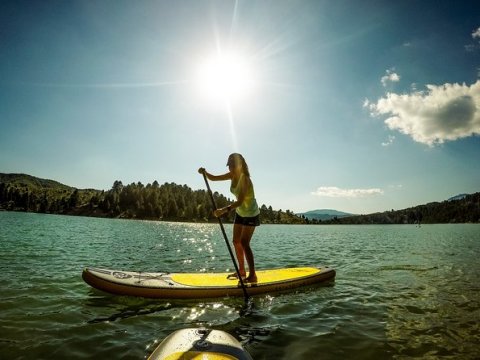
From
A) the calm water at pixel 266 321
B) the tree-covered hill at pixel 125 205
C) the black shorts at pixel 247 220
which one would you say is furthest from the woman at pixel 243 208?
the tree-covered hill at pixel 125 205

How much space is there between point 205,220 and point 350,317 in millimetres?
191343

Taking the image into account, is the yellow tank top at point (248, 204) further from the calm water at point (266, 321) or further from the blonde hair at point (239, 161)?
the calm water at point (266, 321)

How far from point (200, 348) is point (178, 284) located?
15.4 ft

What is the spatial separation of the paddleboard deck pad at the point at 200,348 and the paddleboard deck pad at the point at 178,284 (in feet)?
12.5

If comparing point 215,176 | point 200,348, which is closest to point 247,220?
point 215,176

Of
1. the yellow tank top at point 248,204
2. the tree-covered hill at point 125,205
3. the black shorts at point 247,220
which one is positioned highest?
the tree-covered hill at point 125,205

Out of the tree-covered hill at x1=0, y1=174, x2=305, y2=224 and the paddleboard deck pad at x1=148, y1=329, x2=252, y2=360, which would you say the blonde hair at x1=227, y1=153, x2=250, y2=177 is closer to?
the paddleboard deck pad at x1=148, y1=329, x2=252, y2=360

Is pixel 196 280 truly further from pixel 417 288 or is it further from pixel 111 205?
pixel 111 205

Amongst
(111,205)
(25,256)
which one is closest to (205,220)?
(111,205)

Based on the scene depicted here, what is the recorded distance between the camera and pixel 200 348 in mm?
4043

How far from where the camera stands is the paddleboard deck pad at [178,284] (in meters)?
8.09

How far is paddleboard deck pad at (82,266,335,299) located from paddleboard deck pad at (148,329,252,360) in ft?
12.5

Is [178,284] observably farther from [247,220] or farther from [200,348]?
[200,348]

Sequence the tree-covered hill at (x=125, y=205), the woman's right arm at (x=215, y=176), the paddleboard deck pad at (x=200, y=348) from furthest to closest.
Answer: the tree-covered hill at (x=125, y=205)
the woman's right arm at (x=215, y=176)
the paddleboard deck pad at (x=200, y=348)
